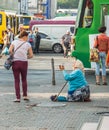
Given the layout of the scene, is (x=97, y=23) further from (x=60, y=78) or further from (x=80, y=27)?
(x=60, y=78)

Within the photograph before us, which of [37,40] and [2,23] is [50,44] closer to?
[37,40]

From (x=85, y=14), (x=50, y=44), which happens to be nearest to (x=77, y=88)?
(x=85, y=14)

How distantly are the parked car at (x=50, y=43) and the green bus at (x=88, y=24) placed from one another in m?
20.7

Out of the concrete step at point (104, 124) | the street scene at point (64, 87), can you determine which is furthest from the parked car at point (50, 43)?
the concrete step at point (104, 124)

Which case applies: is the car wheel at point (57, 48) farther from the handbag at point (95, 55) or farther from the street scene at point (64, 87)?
the handbag at point (95, 55)

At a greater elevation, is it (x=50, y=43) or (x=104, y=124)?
(x=104, y=124)

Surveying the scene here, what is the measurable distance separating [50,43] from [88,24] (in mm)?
21332

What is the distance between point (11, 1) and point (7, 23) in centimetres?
1611

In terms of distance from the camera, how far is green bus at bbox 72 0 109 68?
21375 millimetres

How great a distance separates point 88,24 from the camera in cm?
2169

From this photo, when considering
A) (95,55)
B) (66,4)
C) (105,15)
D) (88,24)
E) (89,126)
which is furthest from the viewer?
(66,4)

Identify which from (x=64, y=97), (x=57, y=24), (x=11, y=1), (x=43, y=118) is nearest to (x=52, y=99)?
(x=64, y=97)

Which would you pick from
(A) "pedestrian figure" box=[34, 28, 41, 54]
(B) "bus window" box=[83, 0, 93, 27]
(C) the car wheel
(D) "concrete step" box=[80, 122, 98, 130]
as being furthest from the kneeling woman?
(C) the car wheel

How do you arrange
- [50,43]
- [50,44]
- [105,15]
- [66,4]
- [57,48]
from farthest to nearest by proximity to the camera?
[66,4]
[57,48]
[50,44]
[50,43]
[105,15]
